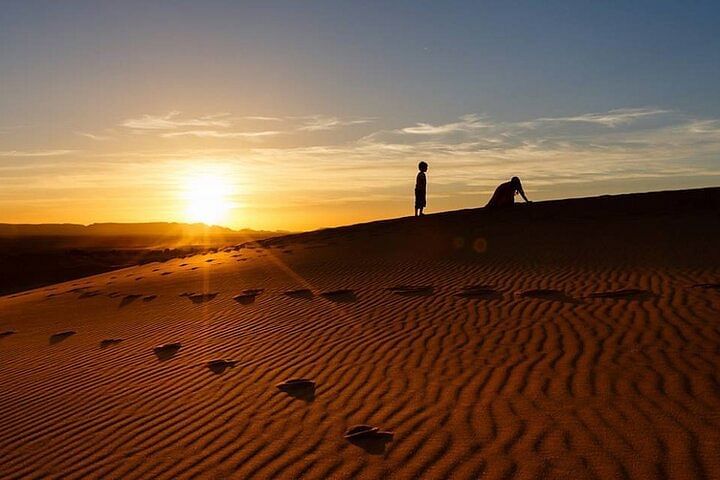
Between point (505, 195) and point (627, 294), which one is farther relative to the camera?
point (505, 195)

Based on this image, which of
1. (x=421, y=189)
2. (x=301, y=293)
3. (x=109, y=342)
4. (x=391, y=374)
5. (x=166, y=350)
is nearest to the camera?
(x=391, y=374)

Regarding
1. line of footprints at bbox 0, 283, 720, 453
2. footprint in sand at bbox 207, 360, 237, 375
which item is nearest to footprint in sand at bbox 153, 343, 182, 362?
line of footprints at bbox 0, 283, 720, 453

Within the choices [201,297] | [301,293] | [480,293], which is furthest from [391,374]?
[201,297]

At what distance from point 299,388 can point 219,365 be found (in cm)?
163

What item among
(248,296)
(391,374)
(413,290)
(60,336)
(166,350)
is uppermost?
(413,290)

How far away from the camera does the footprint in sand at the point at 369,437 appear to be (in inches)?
192

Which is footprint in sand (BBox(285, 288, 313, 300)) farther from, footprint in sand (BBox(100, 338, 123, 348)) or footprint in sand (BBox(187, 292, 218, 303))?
footprint in sand (BBox(100, 338, 123, 348))

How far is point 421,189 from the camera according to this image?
22875 millimetres

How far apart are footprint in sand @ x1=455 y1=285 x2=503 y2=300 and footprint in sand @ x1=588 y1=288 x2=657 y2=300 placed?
5.10 ft

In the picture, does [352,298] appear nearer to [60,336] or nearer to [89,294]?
[60,336]

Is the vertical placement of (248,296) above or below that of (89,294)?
above

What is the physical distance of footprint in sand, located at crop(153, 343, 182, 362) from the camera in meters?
8.68

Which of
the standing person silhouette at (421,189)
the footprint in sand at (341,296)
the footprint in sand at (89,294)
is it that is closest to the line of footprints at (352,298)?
the footprint in sand at (341,296)

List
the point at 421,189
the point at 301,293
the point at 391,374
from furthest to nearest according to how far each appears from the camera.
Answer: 1. the point at 421,189
2. the point at 301,293
3. the point at 391,374
